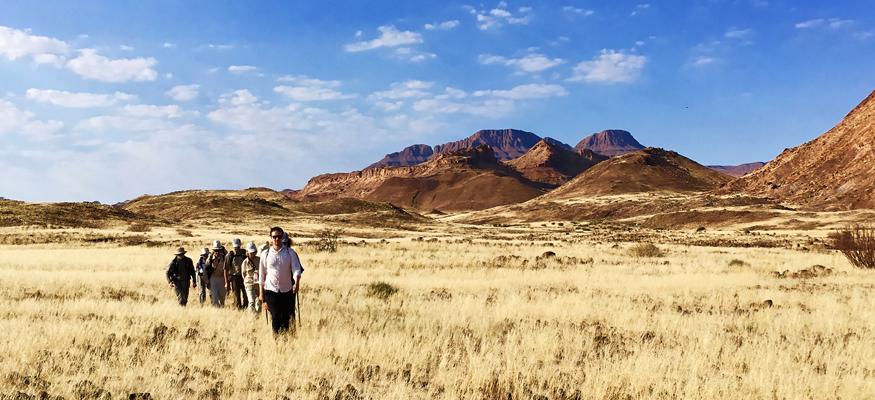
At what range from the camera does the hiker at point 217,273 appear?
11703 millimetres

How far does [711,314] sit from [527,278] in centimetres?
748

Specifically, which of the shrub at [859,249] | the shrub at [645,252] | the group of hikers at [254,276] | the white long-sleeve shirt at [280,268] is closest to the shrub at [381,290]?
the group of hikers at [254,276]

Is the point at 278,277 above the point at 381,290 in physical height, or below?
above

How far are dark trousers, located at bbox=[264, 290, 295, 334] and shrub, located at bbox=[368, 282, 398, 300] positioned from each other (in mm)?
4901

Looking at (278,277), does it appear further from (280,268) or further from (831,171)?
(831,171)

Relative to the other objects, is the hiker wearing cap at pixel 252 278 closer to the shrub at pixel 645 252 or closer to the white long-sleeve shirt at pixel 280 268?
the white long-sleeve shirt at pixel 280 268

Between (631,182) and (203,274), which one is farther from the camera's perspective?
(631,182)

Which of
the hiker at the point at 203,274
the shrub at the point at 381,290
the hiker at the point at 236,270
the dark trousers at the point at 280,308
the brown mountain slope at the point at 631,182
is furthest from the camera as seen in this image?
the brown mountain slope at the point at 631,182

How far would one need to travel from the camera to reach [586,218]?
124m

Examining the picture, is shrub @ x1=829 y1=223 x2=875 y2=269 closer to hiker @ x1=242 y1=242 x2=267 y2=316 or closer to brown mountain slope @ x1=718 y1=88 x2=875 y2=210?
hiker @ x1=242 y1=242 x2=267 y2=316

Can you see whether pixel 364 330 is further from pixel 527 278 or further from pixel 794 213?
pixel 794 213

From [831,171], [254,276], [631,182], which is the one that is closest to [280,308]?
[254,276]

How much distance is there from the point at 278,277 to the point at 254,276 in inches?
116

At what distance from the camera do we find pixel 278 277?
26.7ft
